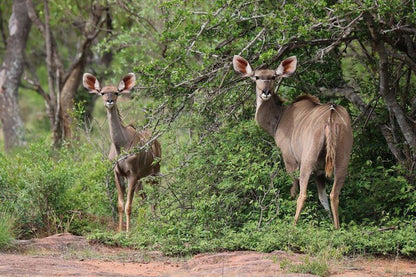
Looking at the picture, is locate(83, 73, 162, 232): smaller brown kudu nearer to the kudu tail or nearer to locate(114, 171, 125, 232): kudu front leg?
locate(114, 171, 125, 232): kudu front leg

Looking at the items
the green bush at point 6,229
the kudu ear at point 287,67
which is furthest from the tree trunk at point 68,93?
the kudu ear at point 287,67

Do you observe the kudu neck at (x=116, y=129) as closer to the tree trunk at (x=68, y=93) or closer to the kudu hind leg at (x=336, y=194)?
the kudu hind leg at (x=336, y=194)

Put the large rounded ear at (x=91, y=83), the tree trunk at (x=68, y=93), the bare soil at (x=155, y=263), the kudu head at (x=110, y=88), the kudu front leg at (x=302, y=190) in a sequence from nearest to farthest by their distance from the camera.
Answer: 1. the bare soil at (x=155, y=263)
2. the kudu front leg at (x=302, y=190)
3. the kudu head at (x=110, y=88)
4. the large rounded ear at (x=91, y=83)
5. the tree trunk at (x=68, y=93)

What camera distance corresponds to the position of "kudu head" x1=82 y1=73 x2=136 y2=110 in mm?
9906

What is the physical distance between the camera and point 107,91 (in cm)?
995

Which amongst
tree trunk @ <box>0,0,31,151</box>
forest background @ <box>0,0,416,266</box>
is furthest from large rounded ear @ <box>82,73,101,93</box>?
tree trunk @ <box>0,0,31,151</box>

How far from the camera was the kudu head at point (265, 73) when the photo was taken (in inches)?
347

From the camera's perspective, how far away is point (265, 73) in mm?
8844

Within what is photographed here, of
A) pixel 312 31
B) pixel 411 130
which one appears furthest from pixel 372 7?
pixel 411 130

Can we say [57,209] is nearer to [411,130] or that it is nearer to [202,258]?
[202,258]

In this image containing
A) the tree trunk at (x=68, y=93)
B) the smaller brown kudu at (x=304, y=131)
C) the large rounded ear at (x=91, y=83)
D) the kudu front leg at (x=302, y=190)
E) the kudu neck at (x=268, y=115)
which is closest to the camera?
the smaller brown kudu at (x=304, y=131)

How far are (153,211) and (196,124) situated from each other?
1.17 m

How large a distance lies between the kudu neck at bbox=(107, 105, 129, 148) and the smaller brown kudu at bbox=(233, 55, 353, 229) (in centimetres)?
195

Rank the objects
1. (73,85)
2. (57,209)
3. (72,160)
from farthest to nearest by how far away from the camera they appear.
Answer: (73,85) → (72,160) → (57,209)
